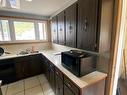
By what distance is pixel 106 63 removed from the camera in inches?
56.9

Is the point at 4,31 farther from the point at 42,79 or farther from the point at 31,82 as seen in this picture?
the point at 42,79

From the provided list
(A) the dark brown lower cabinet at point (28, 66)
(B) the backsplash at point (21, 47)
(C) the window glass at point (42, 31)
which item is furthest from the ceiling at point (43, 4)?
(A) the dark brown lower cabinet at point (28, 66)

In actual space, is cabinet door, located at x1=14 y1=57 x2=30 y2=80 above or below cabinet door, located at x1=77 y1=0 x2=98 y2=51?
below

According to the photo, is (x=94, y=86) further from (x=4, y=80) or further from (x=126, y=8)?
(x=4, y=80)

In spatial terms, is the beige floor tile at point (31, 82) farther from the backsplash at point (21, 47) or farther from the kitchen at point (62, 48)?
the backsplash at point (21, 47)

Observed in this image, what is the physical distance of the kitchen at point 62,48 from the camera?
4.26 feet

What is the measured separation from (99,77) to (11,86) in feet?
8.72

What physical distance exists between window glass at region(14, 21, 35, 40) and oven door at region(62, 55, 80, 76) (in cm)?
236

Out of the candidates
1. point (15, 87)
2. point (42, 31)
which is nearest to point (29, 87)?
point (15, 87)

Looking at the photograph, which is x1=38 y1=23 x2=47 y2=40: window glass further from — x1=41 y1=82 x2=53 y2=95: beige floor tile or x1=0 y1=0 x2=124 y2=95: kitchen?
x1=41 y1=82 x2=53 y2=95: beige floor tile

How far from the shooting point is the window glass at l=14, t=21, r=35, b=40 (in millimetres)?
3307

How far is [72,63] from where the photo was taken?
1531 mm

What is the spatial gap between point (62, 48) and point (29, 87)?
63.4 inches

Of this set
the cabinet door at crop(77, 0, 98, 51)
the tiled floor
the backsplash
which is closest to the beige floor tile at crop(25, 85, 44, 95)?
the tiled floor
